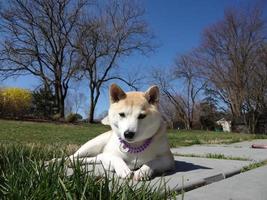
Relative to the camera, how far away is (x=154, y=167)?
2.95 metres

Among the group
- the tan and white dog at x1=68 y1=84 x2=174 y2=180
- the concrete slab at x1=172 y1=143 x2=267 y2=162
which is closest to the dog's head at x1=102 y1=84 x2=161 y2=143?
the tan and white dog at x1=68 y1=84 x2=174 y2=180

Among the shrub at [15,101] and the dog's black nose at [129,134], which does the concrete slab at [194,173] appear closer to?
the dog's black nose at [129,134]

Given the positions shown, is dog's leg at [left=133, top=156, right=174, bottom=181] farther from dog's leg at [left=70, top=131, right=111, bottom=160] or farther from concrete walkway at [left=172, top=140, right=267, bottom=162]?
concrete walkway at [left=172, top=140, right=267, bottom=162]

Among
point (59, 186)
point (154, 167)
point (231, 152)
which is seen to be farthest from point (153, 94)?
point (231, 152)

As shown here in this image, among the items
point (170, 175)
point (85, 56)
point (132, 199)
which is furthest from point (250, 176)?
point (85, 56)

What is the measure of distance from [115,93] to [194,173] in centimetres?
90

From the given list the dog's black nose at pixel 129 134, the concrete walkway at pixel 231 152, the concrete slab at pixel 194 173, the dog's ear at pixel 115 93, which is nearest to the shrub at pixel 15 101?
the concrete walkway at pixel 231 152

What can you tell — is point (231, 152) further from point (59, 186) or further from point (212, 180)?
point (59, 186)

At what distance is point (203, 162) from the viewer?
393 centimetres

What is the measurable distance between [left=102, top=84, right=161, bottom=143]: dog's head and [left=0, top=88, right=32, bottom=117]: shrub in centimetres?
2218

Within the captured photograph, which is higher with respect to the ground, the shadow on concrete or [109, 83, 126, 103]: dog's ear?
[109, 83, 126, 103]: dog's ear

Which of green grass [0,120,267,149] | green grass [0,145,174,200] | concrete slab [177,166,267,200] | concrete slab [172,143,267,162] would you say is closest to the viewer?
green grass [0,145,174,200]

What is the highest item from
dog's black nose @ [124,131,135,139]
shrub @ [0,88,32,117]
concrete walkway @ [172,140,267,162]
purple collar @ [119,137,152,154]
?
shrub @ [0,88,32,117]

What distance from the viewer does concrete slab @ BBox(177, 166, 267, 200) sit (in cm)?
231
